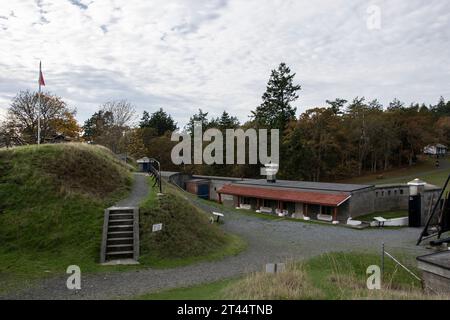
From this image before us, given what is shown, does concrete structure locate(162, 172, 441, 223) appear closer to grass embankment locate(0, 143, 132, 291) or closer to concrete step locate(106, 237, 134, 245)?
grass embankment locate(0, 143, 132, 291)

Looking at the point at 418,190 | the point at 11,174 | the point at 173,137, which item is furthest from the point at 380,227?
the point at 173,137

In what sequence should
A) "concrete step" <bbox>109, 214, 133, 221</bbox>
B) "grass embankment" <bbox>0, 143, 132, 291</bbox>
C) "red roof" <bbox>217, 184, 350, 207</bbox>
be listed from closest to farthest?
"grass embankment" <bbox>0, 143, 132, 291</bbox> < "concrete step" <bbox>109, 214, 133, 221</bbox> < "red roof" <bbox>217, 184, 350, 207</bbox>

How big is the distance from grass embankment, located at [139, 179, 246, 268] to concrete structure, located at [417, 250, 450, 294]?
643cm

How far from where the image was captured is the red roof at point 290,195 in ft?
80.0

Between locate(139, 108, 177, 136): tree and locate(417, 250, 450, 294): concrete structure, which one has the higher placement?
locate(139, 108, 177, 136): tree

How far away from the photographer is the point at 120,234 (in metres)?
13.0

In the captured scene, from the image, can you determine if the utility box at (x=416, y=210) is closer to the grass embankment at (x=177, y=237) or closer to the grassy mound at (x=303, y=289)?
the grass embankment at (x=177, y=237)

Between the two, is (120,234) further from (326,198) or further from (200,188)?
(200,188)

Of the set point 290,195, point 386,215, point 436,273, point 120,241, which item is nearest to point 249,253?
point 120,241

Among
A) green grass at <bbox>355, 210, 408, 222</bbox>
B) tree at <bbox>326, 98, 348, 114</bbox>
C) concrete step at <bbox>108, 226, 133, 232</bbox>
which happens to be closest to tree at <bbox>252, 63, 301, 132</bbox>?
tree at <bbox>326, 98, 348, 114</bbox>

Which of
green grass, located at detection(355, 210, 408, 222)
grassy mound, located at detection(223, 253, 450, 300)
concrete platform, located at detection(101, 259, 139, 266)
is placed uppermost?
grassy mound, located at detection(223, 253, 450, 300)

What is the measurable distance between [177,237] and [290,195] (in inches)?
602

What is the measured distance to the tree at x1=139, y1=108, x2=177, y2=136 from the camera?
219ft
